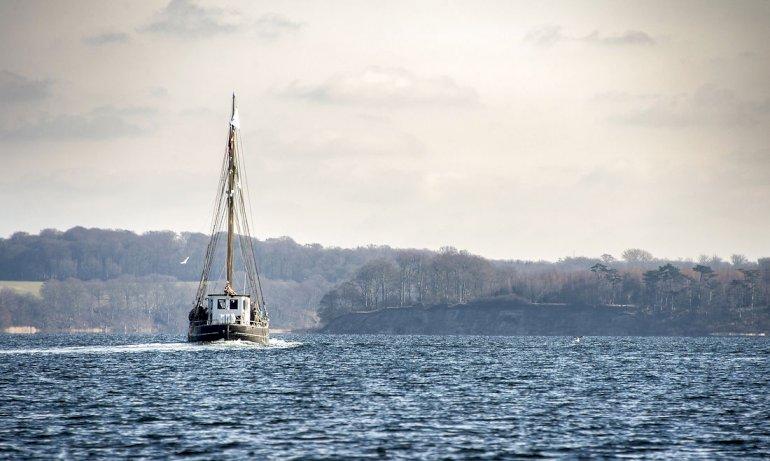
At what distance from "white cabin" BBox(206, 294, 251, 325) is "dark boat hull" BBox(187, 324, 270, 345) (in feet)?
2.39

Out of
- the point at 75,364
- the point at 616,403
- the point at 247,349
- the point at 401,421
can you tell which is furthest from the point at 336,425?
the point at 247,349

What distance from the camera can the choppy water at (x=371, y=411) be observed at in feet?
160

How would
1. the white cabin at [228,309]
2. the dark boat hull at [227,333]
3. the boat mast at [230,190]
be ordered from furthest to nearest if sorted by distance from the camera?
the boat mast at [230,190], the dark boat hull at [227,333], the white cabin at [228,309]

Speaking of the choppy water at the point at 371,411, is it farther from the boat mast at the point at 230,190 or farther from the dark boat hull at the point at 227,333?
the boat mast at the point at 230,190

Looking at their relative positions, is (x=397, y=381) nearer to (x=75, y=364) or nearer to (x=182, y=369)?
(x=182, y=369)

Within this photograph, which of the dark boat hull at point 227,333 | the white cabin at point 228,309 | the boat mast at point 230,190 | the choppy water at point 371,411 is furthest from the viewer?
the boat mast at point 230,190

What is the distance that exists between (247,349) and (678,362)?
49.7 meters

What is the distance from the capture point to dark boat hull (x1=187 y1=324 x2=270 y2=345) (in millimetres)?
128250

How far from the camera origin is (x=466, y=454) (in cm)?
4709

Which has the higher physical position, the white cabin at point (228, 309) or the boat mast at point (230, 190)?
the boat mast at point (230, 190)

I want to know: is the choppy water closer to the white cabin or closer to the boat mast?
the white cabin

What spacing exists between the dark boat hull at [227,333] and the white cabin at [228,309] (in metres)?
0.73

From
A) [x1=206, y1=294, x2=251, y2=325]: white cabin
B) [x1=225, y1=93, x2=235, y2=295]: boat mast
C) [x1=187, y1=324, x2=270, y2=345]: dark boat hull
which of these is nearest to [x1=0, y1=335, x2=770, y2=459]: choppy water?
[x1=206, y1=294, x2=251, y2=325]: white cabin

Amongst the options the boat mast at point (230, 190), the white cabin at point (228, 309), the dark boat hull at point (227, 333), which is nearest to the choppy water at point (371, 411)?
the white cabin at point (228, 309)
